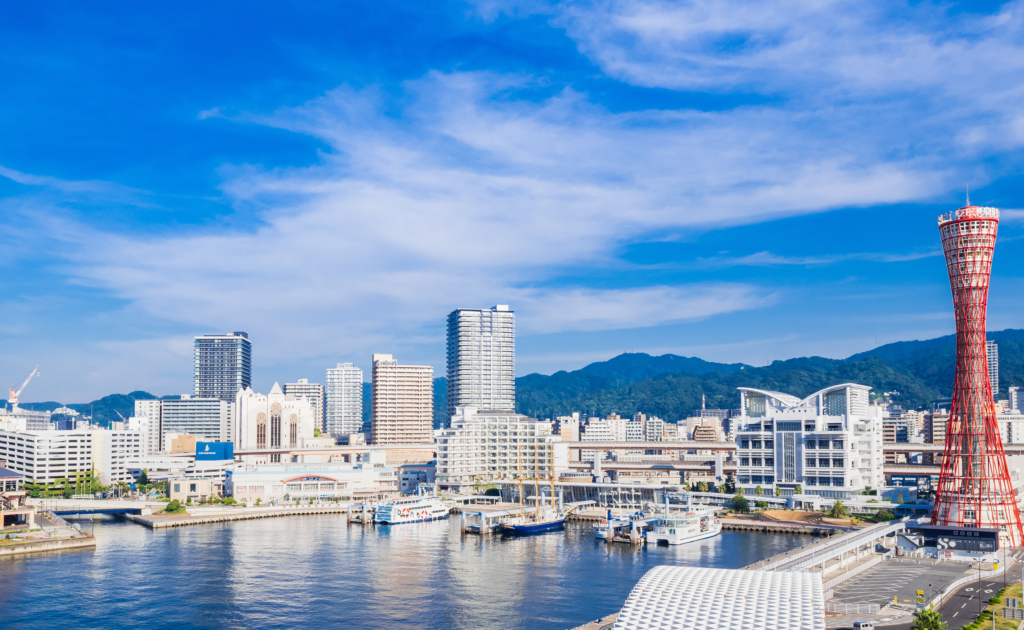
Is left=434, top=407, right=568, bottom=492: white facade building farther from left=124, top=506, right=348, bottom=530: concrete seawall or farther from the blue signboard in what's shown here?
the blue signboard

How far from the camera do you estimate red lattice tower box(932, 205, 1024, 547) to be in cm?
5141

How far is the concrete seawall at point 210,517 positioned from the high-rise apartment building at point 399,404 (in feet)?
264

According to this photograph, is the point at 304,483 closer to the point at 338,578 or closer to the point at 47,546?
the point at 47,546

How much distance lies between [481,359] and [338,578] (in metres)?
134

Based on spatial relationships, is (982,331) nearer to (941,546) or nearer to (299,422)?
(941,546)

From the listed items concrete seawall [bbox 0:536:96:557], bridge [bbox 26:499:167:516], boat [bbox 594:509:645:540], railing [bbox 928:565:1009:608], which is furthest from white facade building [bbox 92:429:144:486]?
railing [bbox 928:565:1009:608]

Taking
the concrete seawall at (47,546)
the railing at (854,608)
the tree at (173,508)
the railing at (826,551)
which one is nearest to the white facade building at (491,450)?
the tree at (173,508)

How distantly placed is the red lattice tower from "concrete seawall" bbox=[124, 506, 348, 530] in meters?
56.7

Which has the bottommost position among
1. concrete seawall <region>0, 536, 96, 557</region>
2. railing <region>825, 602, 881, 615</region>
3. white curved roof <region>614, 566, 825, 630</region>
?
concrete seawall <region>0, 536, 96, 557</region>

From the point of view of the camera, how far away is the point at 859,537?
159 ft

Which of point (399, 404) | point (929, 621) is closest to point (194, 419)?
Answer: point (399, 404)

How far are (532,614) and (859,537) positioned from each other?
2213 centimetres

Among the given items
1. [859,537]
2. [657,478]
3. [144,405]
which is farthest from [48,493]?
[144,405]

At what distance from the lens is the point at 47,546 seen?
56.8m
